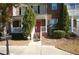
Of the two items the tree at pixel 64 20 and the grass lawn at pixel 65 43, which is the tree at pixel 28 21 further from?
the tree at pixel 64 20

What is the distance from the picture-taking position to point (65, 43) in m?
4.45

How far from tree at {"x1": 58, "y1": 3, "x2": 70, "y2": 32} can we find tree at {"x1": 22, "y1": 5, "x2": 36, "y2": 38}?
0.44 metres

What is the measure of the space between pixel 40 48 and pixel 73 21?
0.70 meters

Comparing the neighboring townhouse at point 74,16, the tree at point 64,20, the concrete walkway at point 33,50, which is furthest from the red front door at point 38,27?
the neighboring townhouse at point 74,16

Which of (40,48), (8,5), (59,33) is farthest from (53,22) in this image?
(8,5)

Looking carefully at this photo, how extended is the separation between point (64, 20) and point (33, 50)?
711 millimetres

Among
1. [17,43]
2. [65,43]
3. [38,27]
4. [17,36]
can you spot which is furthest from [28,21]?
[65,43]

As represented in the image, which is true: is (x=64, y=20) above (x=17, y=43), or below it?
above

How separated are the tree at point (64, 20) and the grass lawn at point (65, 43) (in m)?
0.19

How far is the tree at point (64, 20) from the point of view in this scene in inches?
172

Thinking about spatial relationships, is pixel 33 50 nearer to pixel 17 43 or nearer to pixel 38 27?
pixel 17 43

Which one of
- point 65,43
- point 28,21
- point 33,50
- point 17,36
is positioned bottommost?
point 33,50

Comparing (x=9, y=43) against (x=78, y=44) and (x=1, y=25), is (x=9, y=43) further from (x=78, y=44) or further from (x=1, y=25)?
(x=78, y=44)

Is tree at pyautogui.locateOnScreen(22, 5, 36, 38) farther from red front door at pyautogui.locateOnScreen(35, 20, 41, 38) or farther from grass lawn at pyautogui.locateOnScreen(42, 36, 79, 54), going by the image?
grass lawn at pyautogui.locateOnScreen(42, 36, 79, 54)
